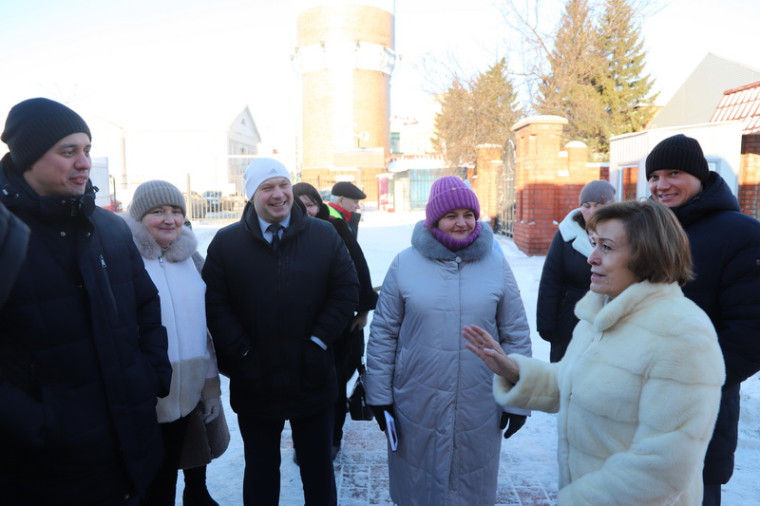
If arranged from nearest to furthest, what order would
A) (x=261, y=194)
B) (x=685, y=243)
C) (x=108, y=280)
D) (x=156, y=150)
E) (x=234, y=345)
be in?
(x=685, y=243)
(x=108, y=280)
(x=234, y=345)
(x=261, y=194)
(x=156, y=150)

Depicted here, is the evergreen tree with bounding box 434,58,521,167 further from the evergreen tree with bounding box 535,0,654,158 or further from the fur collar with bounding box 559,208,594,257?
the fur collar with bounding box 559,208,594,257

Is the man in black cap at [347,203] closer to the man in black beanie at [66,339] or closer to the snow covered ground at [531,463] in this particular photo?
the snow covered ground at [531,463]

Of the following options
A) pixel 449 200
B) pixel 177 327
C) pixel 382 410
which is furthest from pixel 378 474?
pixel 449 200

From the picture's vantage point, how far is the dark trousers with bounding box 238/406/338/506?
2764 millimetres

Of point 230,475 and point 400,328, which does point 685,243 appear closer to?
point 400,328

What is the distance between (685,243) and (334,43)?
1694 inches

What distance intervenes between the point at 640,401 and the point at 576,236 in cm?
224

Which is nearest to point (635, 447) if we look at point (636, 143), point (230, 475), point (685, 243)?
point (685, 243)

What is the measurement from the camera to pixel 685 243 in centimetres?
172

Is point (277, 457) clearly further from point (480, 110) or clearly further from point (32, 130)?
point (480, 110)

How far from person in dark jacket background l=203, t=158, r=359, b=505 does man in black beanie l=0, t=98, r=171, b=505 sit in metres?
0.60

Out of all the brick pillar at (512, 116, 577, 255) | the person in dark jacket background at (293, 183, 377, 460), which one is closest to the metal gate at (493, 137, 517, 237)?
the brick pillar at (512, 116, 577, 255)

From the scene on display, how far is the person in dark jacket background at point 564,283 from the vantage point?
363 cm

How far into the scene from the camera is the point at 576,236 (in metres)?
3.67
